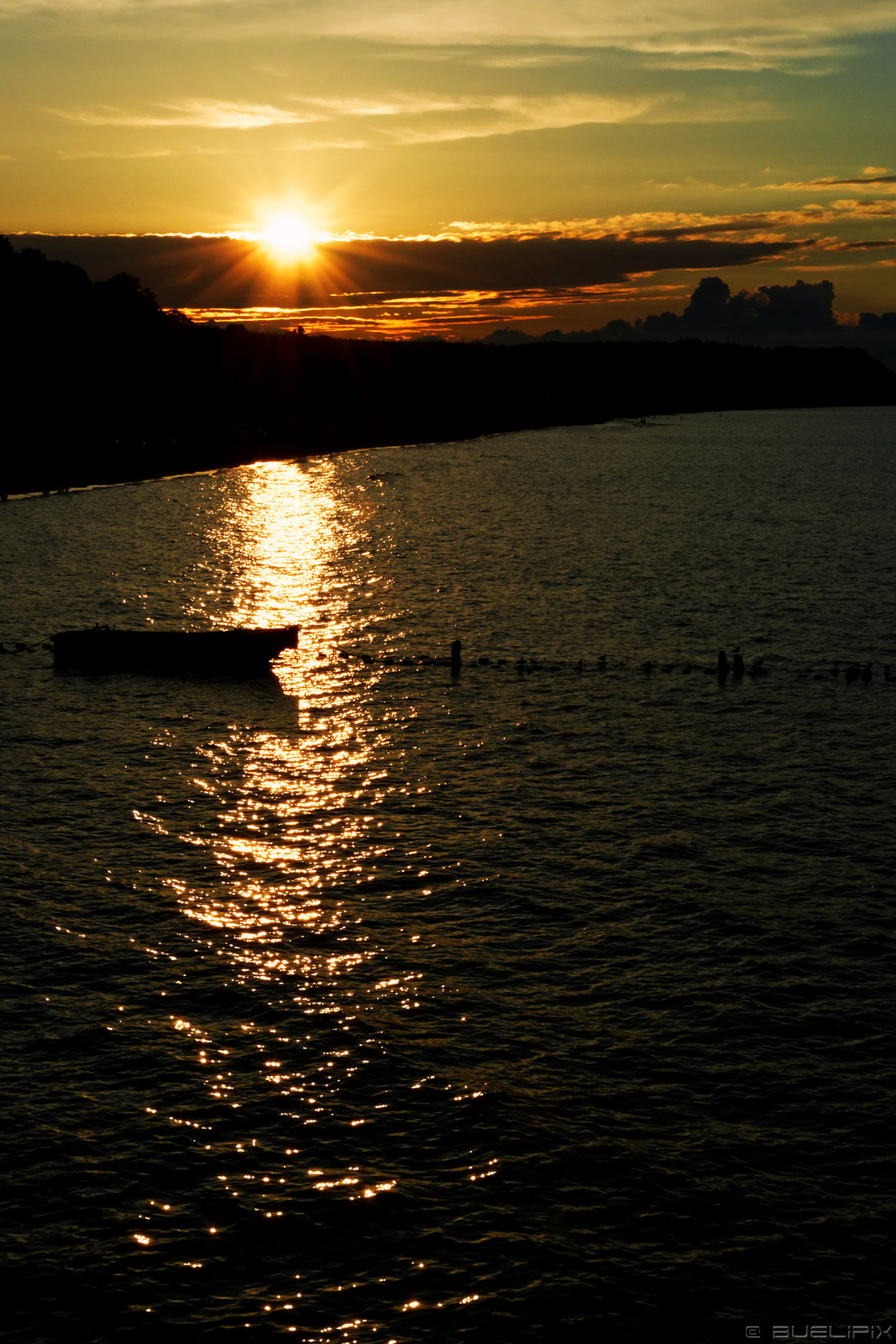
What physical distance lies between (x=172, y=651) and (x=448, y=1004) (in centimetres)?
4732

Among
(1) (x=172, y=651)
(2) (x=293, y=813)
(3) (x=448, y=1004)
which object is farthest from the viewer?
(1) (x=172, y=651)

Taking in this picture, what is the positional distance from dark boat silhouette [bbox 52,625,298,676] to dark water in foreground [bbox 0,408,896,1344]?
263 cm

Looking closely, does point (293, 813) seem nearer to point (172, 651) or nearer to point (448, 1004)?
point (448, 1004)

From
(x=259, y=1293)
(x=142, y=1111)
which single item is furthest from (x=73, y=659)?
(x=259, y=1293)

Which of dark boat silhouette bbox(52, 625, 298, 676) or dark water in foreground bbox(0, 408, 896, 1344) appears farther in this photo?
dark boat silhouette bbox(52, 625, 298, 676)

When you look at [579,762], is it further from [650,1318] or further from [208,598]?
[208,598]

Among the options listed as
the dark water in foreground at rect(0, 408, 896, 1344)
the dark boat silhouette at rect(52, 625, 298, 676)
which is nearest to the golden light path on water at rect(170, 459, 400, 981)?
the dark water in foreground at rect(0, 408, 896, 1344)

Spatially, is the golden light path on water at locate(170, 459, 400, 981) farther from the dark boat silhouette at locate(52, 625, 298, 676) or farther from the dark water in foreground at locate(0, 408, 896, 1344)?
the dark boat silhouette at locate(52, 625, 298, 676)

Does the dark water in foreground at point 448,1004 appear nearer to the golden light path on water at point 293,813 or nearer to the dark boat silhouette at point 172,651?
the golden light path on water at point 293,813

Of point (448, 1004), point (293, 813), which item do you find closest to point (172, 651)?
point (293, 813)

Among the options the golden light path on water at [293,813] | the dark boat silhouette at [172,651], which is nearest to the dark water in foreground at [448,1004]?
the golden light path on water at [293,813]

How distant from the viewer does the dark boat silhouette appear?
250ft

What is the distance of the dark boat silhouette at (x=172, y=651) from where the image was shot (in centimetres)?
7606

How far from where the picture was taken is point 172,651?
76750mm
